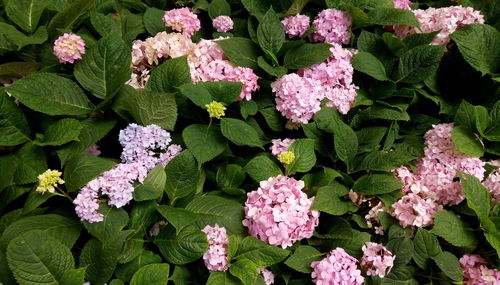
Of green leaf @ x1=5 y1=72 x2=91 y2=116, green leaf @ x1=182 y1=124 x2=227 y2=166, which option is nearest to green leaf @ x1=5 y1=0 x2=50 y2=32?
green leaf @ x1=5 y1=72 x2=91 y2=116

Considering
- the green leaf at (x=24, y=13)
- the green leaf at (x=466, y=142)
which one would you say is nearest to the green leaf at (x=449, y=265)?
the green leaf at (x=466, y=142)

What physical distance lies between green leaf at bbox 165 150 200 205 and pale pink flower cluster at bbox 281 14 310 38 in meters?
0.87

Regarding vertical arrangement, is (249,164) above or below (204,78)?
below

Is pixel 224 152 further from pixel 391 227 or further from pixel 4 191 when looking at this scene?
pixel 4 191

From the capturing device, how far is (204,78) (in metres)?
1.83

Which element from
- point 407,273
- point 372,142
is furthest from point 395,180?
Result: point 407,273

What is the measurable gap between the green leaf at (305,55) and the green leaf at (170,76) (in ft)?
1.58

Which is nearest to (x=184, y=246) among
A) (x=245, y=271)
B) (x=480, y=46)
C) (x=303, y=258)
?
(x=245, y=271)

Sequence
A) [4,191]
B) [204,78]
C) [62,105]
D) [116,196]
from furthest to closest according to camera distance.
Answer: [204,78] < [62,105] < [4,191] < [116,196]

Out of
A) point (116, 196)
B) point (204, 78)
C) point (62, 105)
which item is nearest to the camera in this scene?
point (116, 196)

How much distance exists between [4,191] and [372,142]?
146 centimetres

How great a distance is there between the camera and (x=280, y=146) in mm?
1732

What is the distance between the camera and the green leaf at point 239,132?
1.61m

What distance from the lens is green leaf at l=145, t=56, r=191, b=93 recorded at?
5.75 feet
